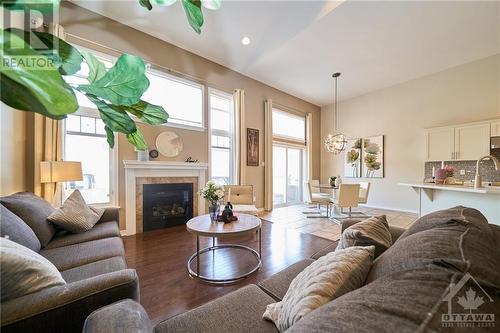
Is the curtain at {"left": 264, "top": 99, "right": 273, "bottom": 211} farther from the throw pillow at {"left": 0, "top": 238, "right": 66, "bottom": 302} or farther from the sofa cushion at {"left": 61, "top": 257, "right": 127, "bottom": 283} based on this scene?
the throw pillow at {"left": 0, "top": 238, "right": 66, "bottom": 302}

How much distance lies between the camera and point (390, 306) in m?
0.45

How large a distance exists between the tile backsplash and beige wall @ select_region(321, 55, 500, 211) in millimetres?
175

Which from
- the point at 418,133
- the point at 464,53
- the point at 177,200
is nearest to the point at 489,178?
the point at 418,133

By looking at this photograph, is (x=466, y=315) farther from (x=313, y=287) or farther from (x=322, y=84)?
(x=322, y=84)

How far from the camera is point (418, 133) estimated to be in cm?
514

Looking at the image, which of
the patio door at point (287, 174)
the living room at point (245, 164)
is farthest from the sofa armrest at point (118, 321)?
the patio door at point (287, 174)

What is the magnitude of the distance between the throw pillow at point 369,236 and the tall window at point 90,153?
359 cm

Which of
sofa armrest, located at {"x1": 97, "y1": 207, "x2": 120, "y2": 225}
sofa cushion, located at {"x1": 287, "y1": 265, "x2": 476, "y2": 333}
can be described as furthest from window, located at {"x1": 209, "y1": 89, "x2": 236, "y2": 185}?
sofa cushion, located at {"x1": 287, "y1": 265, "x2": 476, "y2": 333}

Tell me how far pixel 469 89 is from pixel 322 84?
316 centimetres

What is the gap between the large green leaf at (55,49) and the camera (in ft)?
1.13

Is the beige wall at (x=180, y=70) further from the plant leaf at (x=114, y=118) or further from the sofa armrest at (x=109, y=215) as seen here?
the plant leaf at (x=114, y=118)

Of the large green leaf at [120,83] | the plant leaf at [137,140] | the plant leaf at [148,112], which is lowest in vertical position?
A: the plant leaf at [137,140]

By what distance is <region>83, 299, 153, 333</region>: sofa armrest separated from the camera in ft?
2.30

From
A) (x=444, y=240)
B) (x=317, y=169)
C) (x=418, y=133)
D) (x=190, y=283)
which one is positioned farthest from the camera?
(x=317, y=169)
